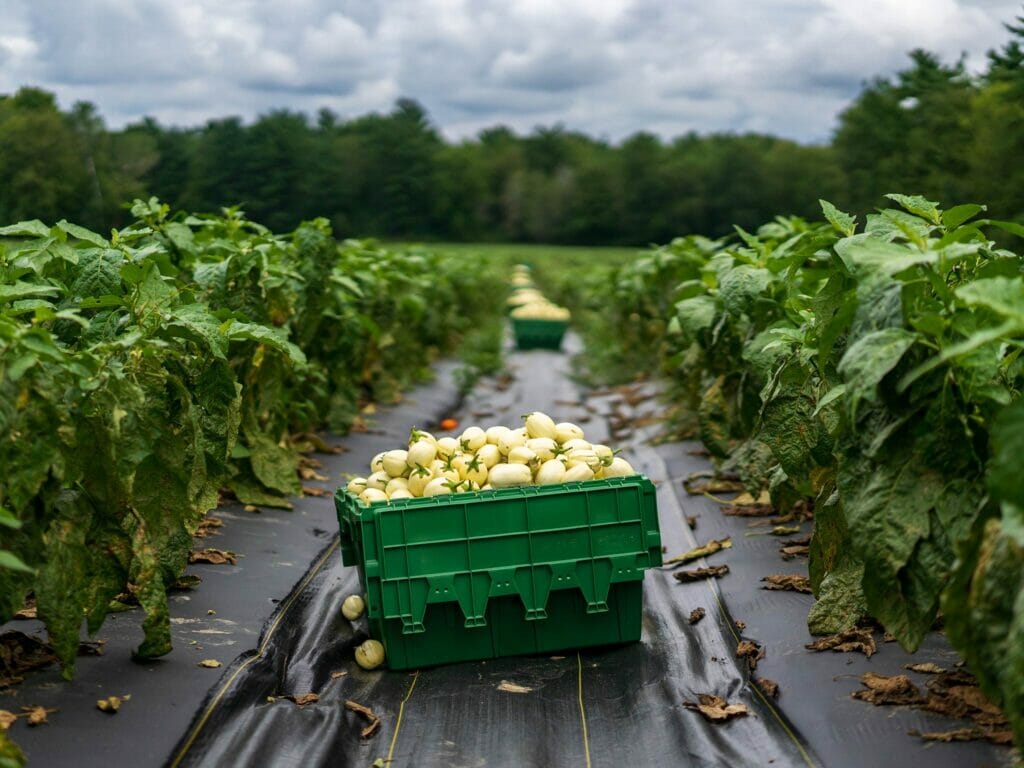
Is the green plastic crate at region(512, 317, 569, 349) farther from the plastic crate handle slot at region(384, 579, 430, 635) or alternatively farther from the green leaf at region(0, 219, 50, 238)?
the plastic crate handle slot at region(384, 579, 430, 635)

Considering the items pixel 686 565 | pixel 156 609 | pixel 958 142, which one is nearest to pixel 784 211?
pixel 958 142

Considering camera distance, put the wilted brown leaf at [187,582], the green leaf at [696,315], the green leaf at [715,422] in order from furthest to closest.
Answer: the green leaf at [715,422] < the green leaf at [696,315] < the wilted brown leaf at [187,582]

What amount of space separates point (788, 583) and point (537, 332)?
41.4 feet

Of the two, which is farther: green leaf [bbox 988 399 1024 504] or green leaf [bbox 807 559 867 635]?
green leaf [bbox 807 559 867 635]

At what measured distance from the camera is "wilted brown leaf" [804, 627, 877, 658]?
12.3 ft

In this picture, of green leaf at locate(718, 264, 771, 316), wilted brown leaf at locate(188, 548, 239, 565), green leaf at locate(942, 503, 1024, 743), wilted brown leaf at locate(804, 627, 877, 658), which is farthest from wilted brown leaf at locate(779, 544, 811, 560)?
wilted brown leaf at locate(188, 548, 239, 565)

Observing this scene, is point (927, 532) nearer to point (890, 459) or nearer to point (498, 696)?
point (890, 459)

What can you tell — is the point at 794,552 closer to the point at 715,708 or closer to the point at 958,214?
the point at 715,708

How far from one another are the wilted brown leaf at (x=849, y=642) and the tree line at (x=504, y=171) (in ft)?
16.9

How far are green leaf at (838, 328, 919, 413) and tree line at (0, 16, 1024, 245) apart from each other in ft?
17.4

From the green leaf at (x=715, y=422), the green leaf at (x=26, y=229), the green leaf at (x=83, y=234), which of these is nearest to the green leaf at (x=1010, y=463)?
the green leaf at (x=83, y=234)

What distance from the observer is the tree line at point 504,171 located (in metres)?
7.91

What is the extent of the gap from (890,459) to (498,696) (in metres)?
1.62

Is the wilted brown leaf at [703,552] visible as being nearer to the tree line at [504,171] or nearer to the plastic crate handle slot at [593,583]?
the plastic crate handle slot at [593,583]
